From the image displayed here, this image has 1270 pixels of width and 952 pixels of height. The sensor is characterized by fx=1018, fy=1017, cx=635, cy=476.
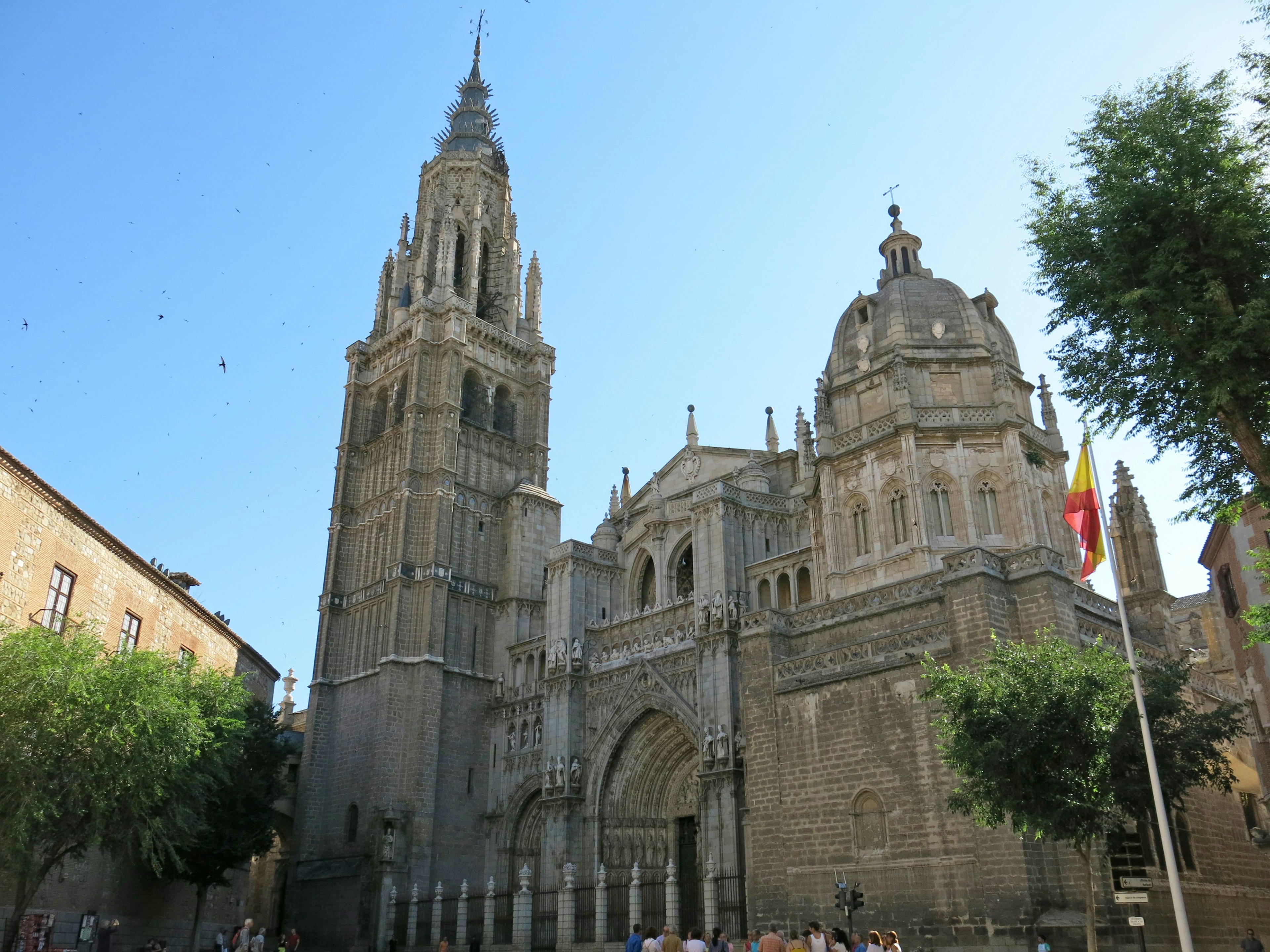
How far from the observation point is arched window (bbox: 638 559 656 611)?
3803cm

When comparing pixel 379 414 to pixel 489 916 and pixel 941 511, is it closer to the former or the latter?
pixel 489 916

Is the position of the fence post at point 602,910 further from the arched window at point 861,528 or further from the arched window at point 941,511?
the arched window at point 941,511

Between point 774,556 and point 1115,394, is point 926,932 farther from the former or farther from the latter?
point 774,556

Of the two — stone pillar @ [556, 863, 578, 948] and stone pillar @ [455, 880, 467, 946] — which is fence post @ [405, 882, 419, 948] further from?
stone pillar @ [556, 863, 578, 948]

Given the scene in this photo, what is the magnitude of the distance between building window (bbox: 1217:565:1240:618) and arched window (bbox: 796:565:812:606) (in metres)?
12.6

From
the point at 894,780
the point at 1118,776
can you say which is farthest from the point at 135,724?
the point at 1118,776

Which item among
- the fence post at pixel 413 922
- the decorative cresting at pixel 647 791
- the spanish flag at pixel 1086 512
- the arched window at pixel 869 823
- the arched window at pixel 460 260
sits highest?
the arched window at pixel 460 260

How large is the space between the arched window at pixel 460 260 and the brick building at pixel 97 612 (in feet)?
67.2

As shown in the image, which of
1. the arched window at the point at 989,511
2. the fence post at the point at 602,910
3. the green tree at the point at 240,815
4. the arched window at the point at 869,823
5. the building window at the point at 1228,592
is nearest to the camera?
the arched window at the point at 869,823

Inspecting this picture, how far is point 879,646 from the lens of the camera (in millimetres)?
22125

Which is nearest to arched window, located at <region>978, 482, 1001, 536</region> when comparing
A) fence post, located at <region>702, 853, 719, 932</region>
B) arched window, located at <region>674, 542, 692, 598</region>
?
fence post, located at <region>702, 853, 719, 932</region>

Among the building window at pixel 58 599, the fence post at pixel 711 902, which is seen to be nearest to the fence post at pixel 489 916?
the fence post at pixel 711 902

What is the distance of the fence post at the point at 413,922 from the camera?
107 ft

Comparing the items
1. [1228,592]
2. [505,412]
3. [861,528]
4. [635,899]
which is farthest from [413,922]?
[1228,592]
